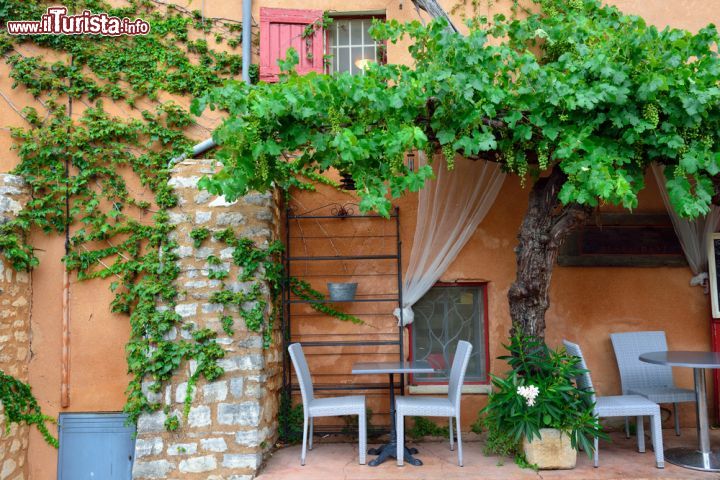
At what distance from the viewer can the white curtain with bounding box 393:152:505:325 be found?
485 centimetres

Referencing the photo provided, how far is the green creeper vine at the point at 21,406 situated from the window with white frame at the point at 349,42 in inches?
143

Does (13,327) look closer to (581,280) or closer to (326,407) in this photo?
(326,407)

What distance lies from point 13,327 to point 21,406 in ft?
1.98

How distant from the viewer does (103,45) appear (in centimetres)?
505

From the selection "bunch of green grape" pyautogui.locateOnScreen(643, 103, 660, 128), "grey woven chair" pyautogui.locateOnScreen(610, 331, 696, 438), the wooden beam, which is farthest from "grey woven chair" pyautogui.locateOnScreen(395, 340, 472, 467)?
the wooden beam

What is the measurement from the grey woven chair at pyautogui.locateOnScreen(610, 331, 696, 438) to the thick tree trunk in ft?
3.10

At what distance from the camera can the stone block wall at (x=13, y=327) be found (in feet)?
14.3

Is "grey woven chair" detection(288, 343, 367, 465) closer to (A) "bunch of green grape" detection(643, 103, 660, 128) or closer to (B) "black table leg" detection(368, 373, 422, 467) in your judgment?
(B) "black table leg" detection(368, 373, 422, 467)

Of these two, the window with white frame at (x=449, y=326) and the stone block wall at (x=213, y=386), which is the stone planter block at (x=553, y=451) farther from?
the stone block wall at (x=213, y=386)

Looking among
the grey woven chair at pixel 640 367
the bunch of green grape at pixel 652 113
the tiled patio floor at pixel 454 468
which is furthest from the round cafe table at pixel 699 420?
the bunch of green grape at pixel 652 113

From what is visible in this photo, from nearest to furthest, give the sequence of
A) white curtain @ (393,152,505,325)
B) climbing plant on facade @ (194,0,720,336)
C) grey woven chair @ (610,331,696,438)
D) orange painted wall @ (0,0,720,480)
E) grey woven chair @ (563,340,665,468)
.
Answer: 1. climbing plant on facade @ (194,0,720,336)
2. grey woven chair @ (563,340,665,468)
3. grey woven chair @ (610,331,696,438)
4. white curtain @ (393,152,505,325)
5. orange painted wall @ (0,0,720,480)

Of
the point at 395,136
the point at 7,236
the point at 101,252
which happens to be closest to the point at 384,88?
the point at 395,136

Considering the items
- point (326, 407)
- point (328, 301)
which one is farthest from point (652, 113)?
point (326, 407)

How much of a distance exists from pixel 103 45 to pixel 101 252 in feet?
5.84
